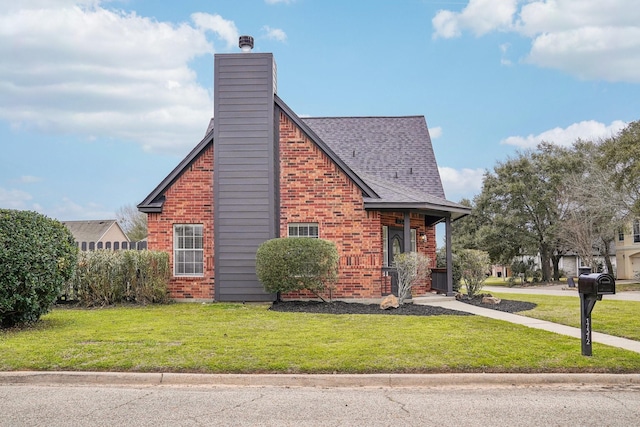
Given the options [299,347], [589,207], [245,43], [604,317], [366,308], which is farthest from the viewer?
[589,207]

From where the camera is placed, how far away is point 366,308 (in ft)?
49.3

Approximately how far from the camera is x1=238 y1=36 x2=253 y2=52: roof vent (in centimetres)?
1795

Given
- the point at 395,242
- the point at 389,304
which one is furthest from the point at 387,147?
the point at 389,304

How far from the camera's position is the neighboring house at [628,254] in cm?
4475

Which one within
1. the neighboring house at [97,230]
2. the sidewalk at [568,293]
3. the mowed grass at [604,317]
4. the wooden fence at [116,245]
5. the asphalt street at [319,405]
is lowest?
the sidewalk at [568,293]

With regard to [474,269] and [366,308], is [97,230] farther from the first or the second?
[366,308]

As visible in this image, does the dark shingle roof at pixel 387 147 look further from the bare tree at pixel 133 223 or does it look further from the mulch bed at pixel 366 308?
the bare tree at pixel 133 223

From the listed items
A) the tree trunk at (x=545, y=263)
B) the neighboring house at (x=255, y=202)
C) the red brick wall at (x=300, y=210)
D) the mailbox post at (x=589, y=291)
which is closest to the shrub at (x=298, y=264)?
Answer: the neighboring house at (x=255, y=202)

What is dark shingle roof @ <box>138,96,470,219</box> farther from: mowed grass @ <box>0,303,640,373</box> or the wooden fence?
mowed grass @ <box>0,303,640,373</box>

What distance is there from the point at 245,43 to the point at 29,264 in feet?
32.3

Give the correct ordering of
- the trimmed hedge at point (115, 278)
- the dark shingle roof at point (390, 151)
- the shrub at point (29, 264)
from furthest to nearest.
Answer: the dark shingle roof at point (390, 151) < the trimmed hedge at point (115, 278) < the shrub at point (29, 264)

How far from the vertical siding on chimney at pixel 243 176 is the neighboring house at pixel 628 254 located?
36.6m

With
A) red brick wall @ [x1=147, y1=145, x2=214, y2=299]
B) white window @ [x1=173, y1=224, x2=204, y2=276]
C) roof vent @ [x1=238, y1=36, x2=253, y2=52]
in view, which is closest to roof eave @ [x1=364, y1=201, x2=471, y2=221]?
red brick wall @ [x1=147, y1=145, x2=214, y2=299]

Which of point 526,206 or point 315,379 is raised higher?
point 526,206
